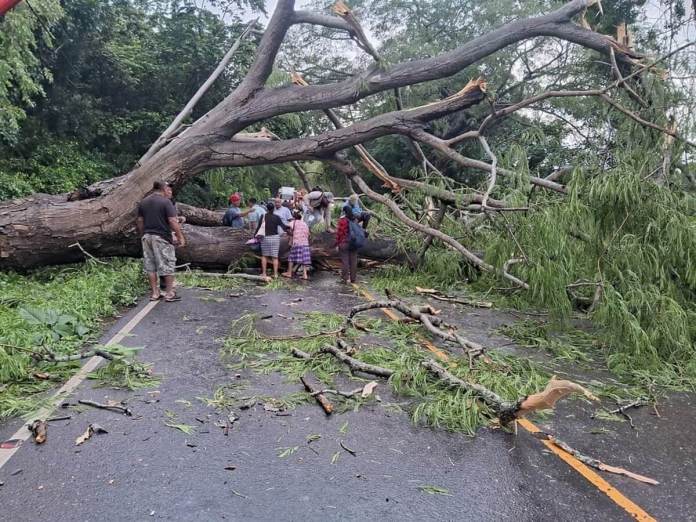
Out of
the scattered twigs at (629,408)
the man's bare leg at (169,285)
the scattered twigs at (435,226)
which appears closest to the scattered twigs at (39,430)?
the scattered twigs at (629,408)

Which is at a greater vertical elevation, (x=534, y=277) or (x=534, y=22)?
(x=534, y=22)

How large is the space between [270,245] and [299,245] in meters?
0.63

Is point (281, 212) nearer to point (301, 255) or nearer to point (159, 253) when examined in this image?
point (301, 255)

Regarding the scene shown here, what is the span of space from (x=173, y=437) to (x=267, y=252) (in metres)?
6.75

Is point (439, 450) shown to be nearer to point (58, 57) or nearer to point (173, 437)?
point (173, 437)

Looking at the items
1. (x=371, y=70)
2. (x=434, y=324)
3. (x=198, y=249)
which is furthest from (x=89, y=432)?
(x=371, y=70)

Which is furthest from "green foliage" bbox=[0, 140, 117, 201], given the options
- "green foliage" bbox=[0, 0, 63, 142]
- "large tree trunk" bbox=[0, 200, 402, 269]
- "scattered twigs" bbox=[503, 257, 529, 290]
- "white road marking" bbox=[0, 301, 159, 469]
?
"scattered twigs" bbox=[503, 257, 529, 290]

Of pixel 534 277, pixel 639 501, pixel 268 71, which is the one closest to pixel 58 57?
pixel 268 71

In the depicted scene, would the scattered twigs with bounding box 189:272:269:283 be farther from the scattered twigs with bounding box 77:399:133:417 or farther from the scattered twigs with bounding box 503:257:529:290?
the scattered twigs with bounding box 77:399:133:417

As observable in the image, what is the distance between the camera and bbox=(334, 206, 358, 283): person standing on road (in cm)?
1017

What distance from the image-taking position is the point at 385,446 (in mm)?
3623

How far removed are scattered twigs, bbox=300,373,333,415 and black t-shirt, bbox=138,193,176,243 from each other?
4287mm

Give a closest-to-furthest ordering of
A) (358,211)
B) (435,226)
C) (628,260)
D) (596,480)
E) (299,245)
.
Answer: (596,480), (628,260), (435,226), (299,245), (358,211)

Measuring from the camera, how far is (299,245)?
10555 mm
